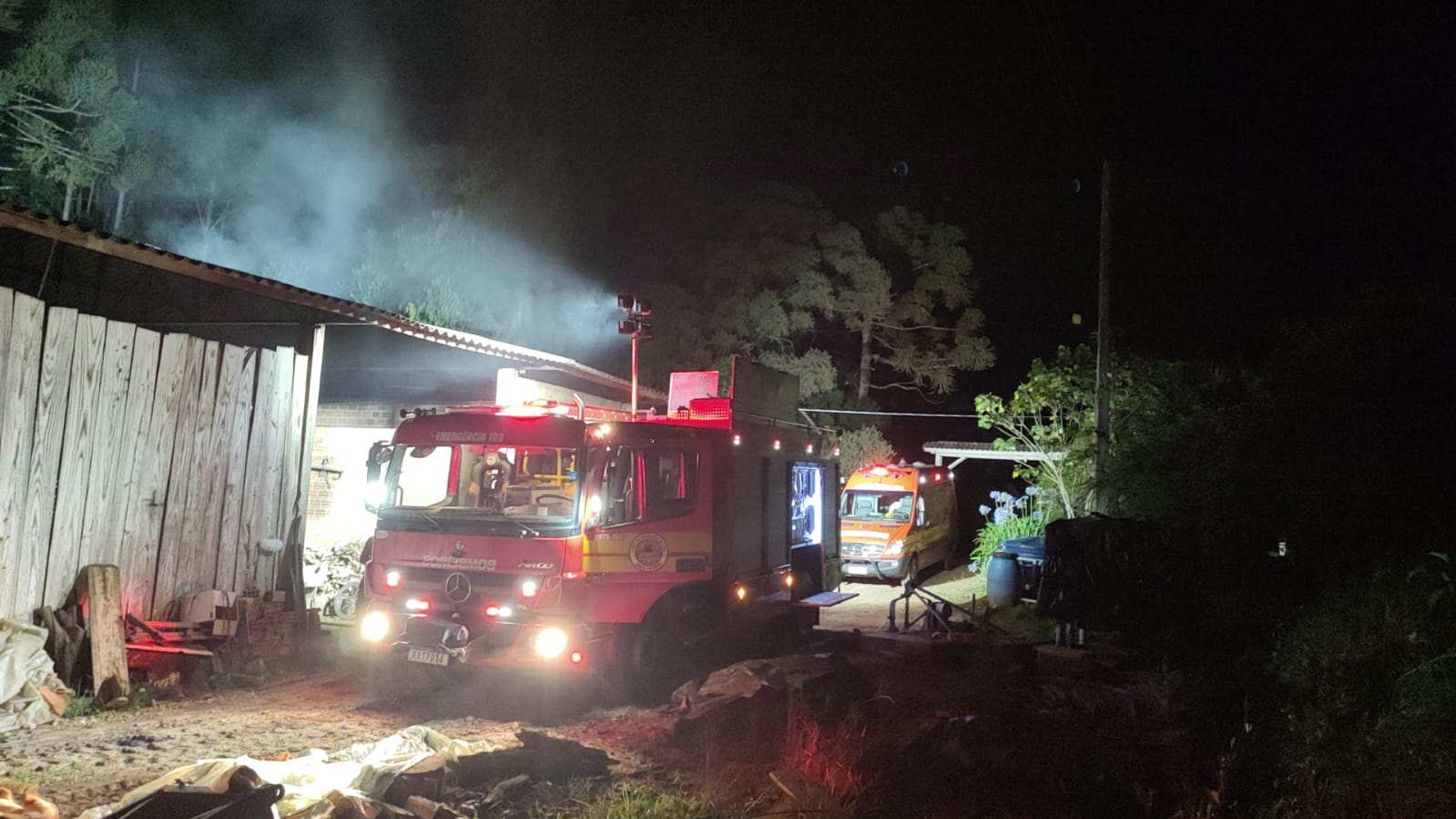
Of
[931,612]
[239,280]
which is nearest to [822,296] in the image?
[931,612]

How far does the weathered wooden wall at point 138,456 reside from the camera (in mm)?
7402

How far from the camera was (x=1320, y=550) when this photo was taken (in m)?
11.3

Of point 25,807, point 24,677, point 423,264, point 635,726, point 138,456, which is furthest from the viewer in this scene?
point 423,264

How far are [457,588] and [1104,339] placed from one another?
10614 millimetres

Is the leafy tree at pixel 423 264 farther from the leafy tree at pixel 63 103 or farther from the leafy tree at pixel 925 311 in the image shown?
the leafy tree at pixel 925 311

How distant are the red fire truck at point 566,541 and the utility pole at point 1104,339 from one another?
7.14m

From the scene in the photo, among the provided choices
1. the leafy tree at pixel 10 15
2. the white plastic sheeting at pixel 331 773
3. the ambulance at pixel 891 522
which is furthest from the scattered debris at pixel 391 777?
the leafy tree at pixel 10 15

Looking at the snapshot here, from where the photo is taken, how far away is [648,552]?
8.22m

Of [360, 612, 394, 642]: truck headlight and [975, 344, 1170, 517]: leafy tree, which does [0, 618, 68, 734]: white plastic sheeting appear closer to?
[360, 612, 394, 642]: truck headlight

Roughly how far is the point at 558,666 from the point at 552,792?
6.31 feet

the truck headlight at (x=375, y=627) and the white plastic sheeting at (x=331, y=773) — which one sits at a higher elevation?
the truck headlight at (x=375, y=627)

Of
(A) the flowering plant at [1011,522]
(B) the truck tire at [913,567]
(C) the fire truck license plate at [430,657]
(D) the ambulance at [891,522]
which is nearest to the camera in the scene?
(C) the fire truck license plate at [430,657]

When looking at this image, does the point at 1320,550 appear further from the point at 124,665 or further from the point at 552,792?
the point at 124,665

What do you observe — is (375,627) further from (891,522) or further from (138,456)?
(891,522)
